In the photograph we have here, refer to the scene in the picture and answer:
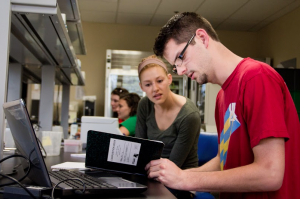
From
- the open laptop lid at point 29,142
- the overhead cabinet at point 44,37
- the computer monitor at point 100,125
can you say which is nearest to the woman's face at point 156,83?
the overhead cabinet at point 44,37

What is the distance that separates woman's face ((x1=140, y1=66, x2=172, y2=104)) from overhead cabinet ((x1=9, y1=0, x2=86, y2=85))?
19.4 inches

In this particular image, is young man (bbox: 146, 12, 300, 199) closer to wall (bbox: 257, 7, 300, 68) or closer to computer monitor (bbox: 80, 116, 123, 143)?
computer monitor (bbox: 80, 116, 123, 143)

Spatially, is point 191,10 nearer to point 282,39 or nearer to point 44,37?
point 282,39

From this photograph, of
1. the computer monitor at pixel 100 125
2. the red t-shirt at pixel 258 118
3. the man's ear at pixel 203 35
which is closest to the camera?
the red t-shirt at pixel 258 118

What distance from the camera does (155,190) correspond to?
1110mm

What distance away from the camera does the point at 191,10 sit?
16.8 ft

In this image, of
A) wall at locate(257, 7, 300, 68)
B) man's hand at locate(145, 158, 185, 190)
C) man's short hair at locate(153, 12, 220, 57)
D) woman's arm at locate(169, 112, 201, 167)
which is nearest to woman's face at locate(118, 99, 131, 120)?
woman's arm at locate(169, 112, 201, 167)

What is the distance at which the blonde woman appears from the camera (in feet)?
5.93

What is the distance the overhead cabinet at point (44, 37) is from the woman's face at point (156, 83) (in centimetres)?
49

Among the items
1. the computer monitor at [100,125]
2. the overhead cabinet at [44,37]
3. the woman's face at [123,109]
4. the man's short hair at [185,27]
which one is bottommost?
the computer monitor at [100,125]

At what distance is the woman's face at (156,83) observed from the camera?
1991 millimetres

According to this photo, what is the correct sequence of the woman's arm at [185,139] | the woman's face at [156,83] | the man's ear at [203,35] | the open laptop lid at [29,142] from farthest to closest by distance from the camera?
the woman's face at [156,83] < the woman's arm at [185,139] < the man's ear at [203,35] < the open laptop lid at [29,142]

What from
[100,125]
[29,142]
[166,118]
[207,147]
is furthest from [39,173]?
[207,147]

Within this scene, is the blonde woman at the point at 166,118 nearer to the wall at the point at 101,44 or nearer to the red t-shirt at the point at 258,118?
the red t-shirt at the point at 258,118
